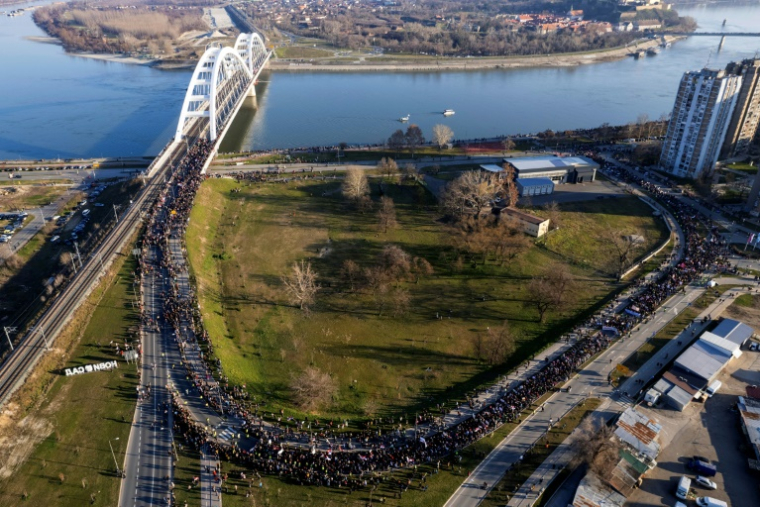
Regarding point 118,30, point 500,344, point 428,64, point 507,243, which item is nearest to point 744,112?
point 507,243

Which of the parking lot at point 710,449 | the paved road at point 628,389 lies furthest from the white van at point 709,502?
the paved road at point 628,389

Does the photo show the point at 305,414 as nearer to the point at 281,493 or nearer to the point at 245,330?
the point at 281,493

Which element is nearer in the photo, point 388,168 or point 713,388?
point 713,388

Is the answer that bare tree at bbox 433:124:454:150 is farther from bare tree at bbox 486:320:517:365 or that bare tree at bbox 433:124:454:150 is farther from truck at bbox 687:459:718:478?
truck at bbox 687:459:718:478

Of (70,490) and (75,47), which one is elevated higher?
(75,47)

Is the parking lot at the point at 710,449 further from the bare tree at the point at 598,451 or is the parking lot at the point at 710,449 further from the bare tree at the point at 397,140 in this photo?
the bare tree at the point at 397,140

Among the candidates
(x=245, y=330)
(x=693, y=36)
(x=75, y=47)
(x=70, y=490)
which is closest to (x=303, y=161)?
(x=245, y=330)

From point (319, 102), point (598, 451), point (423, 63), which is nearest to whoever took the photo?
point (598, 451)

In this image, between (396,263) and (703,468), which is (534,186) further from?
(703,468)
